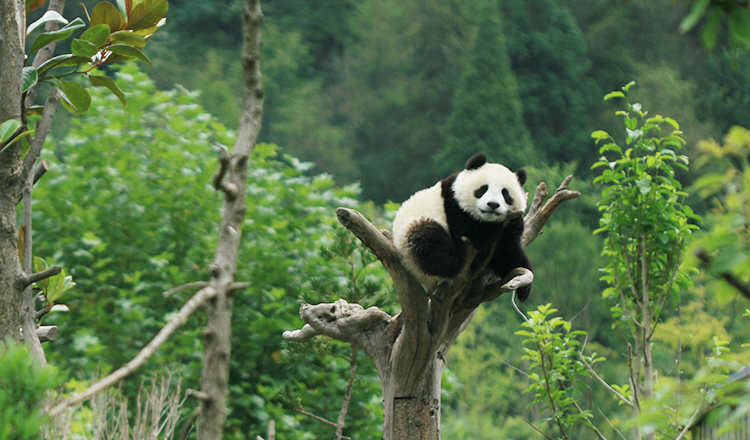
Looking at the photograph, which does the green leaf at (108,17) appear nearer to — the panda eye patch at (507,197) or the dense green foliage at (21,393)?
the dense green foliage at (21,393)

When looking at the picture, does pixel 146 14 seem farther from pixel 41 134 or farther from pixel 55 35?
pixel 41 134

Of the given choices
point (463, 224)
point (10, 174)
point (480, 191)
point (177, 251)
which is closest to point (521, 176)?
point (480, 191)

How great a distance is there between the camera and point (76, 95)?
2.04m

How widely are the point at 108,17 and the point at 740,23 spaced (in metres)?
1.82

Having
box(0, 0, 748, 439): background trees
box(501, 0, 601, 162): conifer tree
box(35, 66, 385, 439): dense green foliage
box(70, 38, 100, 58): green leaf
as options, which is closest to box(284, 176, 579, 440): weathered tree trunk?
box(0, 0, 748, 439): background trees

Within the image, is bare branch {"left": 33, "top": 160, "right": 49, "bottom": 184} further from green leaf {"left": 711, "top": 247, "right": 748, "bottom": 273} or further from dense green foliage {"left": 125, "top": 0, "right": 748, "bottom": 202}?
dense green foliage {"left": 125, "top": 0, "right": 748, "bottom": 202}

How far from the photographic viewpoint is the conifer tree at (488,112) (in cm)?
1659

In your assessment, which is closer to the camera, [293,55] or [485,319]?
[485,319]

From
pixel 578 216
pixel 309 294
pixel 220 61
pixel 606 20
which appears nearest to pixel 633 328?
pixel 309 294

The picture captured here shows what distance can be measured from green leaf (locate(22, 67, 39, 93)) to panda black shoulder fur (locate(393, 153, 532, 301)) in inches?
56.3

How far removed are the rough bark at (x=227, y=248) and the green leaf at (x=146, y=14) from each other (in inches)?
44.5

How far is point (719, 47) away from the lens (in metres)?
18.1

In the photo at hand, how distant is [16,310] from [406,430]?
1.61 metres

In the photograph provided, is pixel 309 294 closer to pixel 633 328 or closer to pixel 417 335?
pixel 417 335
